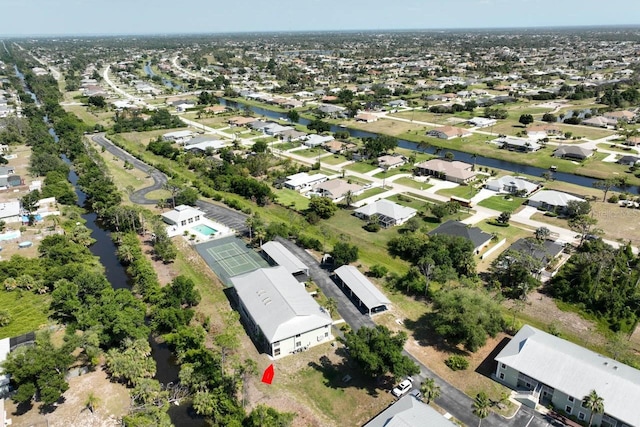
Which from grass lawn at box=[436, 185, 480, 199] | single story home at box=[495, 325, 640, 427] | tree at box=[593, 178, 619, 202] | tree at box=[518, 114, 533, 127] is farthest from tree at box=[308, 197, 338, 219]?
tree at box=[518, 114, 533, 127]

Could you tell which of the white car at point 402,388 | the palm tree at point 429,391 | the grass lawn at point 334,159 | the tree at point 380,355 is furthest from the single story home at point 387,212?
the palm tree at point 429,391

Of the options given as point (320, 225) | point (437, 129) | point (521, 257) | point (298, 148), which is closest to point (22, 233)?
point (320, 225)

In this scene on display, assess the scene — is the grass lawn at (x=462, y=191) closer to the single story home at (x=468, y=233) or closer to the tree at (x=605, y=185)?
the single story home at (x=468, y=233)

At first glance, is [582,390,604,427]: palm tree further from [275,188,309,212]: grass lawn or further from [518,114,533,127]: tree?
[518,114,533,127]: tree

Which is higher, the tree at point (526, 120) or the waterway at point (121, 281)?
the tree at point (526, 120)

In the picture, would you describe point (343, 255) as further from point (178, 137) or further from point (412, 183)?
point (178, 137)

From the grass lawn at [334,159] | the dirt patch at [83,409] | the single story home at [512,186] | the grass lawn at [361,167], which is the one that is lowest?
the dirt patch at [83,409]
